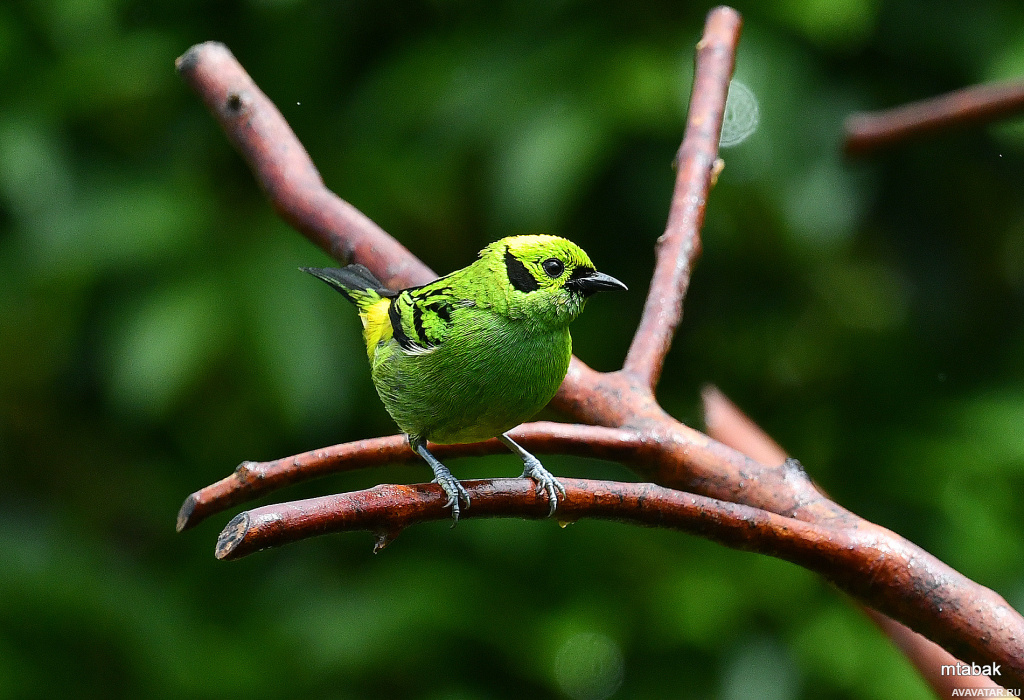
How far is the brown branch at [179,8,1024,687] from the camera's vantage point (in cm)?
157

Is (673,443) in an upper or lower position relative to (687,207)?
lower

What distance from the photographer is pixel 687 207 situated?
87.0 inches

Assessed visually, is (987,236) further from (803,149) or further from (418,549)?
(418,549)

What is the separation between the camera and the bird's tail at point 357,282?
231 centimetres

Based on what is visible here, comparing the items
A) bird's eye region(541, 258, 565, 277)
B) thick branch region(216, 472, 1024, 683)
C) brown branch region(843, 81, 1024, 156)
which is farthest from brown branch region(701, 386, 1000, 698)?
brown branch region(843, 81, 1024, 156)

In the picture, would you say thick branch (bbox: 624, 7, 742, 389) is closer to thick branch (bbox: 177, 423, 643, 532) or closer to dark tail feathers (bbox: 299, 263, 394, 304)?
thick branch (bbox: 177, 423, 643, 532)

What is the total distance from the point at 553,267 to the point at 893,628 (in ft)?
3.40

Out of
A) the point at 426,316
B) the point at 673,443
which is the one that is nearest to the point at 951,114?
the point at 673,443

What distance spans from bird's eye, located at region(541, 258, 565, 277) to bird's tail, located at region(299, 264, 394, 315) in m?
0.45

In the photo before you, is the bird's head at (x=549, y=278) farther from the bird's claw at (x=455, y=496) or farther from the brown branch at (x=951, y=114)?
the brown branch at (x=951, y=114)

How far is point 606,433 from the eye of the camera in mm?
1840

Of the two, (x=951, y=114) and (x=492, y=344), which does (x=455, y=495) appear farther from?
(x=951, y=114)

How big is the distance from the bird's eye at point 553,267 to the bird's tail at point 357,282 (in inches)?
17.8

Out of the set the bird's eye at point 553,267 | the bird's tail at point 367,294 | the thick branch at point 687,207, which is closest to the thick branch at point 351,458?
the thick branch at point 687,207
